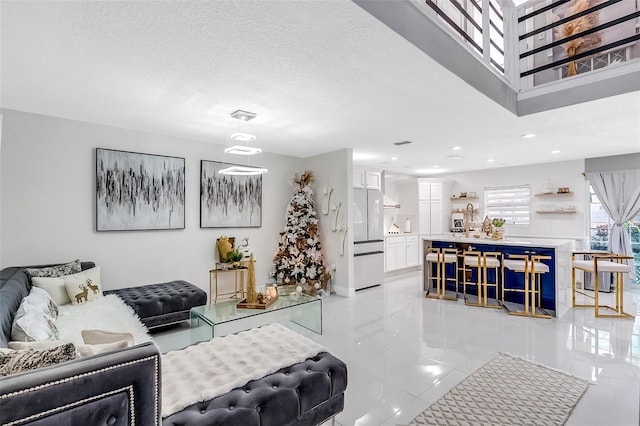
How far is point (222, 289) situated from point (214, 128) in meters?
2.67

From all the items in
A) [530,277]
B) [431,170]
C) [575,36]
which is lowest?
[530,277]

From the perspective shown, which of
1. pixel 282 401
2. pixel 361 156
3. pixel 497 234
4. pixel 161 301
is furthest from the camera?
pixel 361 156

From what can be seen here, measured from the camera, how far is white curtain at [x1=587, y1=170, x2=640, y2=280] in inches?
226

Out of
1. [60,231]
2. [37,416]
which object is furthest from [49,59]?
[37,416]

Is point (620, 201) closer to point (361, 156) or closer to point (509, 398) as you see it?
point (361, 156)

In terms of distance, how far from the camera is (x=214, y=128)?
4172 millimetres

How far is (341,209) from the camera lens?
18.1ft

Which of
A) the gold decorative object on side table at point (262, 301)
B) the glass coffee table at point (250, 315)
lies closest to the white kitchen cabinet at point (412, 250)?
the glass coffee table at point (250, 315)

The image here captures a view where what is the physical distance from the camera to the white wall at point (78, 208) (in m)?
3.48

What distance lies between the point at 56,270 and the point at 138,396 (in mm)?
3204

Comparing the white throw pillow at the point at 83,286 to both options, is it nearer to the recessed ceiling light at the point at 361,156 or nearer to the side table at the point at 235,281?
the side table at the point at 235,281

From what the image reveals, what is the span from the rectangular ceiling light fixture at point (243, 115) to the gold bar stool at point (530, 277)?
4.19 meters

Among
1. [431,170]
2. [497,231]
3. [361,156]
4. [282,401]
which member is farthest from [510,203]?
[282,401]

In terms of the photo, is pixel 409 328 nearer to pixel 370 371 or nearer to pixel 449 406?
pixel 370 371
